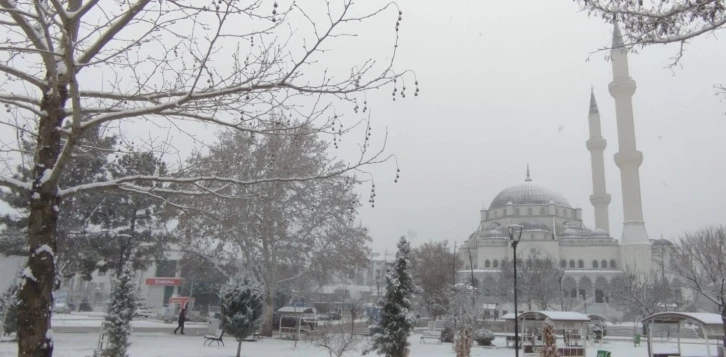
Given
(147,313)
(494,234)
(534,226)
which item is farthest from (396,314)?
(534,226)

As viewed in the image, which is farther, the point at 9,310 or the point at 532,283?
the point at 532,283

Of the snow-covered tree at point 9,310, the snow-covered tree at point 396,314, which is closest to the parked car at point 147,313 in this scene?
the snow-covered tree at point 9,310

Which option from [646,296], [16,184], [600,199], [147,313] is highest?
[600,199]

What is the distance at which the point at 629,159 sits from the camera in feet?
178

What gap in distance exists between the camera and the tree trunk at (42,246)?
4.43m

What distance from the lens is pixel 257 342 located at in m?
21.7

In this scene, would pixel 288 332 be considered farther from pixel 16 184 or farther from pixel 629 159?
pixel 629 159

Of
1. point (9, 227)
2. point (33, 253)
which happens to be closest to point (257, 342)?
point (9, 227)

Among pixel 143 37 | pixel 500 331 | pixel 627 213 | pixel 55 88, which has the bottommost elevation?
pixel 500 331

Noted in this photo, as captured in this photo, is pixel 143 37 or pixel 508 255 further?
pixel 508 255

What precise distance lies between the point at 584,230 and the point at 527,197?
833cm

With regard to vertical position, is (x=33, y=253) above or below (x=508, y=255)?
below

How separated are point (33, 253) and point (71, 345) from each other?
14294mm

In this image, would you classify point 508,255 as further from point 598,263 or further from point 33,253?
point 33,253
